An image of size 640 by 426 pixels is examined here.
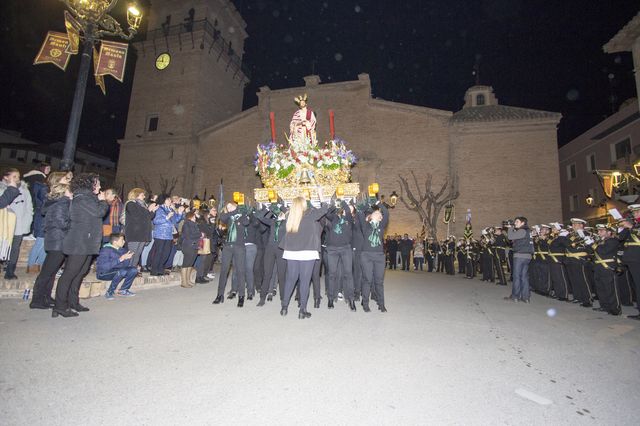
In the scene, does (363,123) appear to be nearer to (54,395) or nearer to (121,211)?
(121,211)

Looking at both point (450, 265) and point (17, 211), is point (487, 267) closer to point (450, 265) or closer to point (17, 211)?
point (450, 265)

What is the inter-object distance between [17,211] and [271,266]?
A: 4933mm

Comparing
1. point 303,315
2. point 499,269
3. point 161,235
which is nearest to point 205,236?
point 161,235

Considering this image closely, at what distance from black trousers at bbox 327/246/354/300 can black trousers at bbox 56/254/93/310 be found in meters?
4.12

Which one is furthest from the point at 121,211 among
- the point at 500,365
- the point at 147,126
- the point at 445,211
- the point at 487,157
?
the point at 147,126

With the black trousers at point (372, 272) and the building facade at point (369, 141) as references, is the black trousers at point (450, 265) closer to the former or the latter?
the building facade at point (369, 141)

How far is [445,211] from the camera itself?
23.8 meters

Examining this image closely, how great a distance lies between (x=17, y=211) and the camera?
20.1 feet

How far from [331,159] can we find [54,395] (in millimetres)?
7020

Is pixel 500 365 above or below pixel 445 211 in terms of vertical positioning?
below

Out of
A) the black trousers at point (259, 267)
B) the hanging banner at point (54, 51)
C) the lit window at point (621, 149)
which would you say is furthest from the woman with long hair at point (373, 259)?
the lit window at point (621, 149)

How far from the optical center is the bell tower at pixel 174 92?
29027 mm

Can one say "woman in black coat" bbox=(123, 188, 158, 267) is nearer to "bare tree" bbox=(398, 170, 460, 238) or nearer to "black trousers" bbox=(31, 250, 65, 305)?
"black trousers" bbox=(31, 250, 65, 305)

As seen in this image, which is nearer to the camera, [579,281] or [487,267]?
[579,281]
